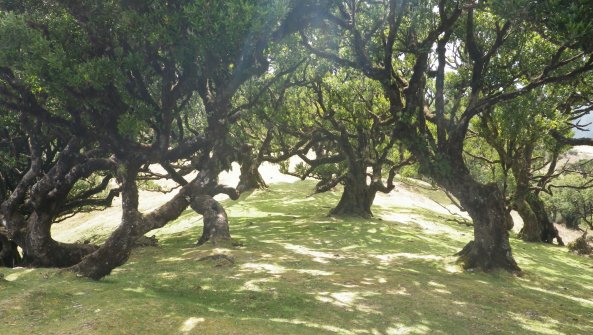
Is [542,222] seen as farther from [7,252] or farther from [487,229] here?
[7,252]

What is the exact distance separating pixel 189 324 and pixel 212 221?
9691mm

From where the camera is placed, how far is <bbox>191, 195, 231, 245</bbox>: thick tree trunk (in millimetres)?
16500

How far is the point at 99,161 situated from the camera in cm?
1598

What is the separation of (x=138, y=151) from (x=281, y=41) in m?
6.85

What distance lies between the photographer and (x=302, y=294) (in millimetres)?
10094

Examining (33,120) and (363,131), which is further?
(363,131)

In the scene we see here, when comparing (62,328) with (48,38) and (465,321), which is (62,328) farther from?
(48,38)

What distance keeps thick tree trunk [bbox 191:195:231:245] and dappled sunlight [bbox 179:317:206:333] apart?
331 inches

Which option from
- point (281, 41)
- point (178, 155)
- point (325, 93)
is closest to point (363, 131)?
point (325, 93)

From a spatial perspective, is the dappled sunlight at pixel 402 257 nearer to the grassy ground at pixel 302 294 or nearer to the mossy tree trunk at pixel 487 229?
the grassy ground at pixel 302 294

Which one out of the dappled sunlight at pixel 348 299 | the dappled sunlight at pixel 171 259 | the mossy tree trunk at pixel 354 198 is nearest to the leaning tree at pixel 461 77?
the dappled sunlight at pixel 348 299

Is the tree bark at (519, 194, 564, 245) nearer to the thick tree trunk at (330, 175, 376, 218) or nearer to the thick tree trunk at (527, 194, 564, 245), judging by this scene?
the thick tree trunk at (527, 194, 564, 245)

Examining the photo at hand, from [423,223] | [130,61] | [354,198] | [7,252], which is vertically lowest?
[7,252]

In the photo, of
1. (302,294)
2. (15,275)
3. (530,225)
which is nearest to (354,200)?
(530,225)
